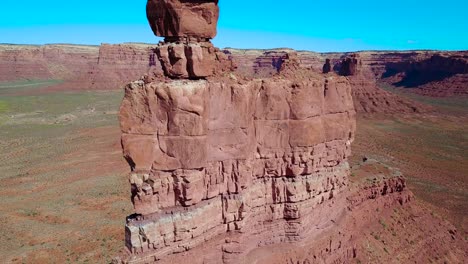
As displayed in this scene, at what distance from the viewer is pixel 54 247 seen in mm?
25844

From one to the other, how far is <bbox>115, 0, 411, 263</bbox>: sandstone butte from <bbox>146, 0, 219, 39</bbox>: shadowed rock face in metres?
0.04

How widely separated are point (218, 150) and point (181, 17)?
5.13m

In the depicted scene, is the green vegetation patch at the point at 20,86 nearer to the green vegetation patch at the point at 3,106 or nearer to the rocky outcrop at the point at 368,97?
the green vegetation patch at the point at 3,106

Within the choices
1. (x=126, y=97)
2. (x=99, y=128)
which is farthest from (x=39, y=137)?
(x=126, y=97)

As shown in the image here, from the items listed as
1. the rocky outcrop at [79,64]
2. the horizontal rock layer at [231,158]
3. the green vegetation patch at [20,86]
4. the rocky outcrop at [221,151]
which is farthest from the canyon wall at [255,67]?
the rocky outcrop at [221,151]

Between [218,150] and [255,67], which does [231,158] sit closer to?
[218,150]

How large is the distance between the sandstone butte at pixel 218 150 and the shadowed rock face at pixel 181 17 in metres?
0.04

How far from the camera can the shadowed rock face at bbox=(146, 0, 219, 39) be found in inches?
521

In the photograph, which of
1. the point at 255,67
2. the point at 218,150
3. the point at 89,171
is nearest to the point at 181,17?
the point at 218,150

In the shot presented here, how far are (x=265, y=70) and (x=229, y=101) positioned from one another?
486 ft

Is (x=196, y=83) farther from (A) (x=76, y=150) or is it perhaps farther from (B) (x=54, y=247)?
(A) (x=76, y=150)

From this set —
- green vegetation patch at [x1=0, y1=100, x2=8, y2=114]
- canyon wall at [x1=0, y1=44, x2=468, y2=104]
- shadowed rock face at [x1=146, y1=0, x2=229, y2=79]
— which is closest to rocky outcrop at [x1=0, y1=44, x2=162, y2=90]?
canyon wall at [x1=0, y1=44, x2=468, y2=104]

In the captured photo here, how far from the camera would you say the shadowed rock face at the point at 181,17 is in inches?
521

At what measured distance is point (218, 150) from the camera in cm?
1399
